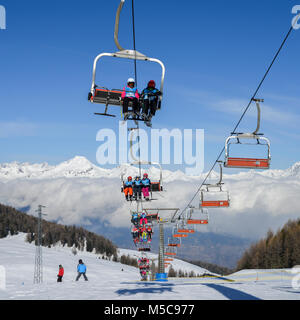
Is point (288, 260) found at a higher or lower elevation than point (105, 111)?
lower

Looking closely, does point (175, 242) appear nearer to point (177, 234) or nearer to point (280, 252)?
point (177, 234)

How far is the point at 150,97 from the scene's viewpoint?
50.0ft

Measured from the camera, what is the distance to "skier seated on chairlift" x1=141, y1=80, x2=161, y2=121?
15220 millimetres

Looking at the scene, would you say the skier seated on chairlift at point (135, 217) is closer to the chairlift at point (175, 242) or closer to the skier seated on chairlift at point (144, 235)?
the skier seated on chairlift at point (144, 235)

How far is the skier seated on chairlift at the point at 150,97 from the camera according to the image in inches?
599

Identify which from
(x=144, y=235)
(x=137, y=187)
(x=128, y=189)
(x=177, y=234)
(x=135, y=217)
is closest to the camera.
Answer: (x=128, y=189)

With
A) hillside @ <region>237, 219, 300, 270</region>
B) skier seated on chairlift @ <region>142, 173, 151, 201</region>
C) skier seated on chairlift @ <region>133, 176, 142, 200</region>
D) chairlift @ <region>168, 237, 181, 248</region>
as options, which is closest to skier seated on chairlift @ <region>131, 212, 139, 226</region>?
chairlift @ <region>168, 237, 181, 248</region>

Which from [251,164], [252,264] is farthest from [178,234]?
[252,264]

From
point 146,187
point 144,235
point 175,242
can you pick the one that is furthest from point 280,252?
point 146,187

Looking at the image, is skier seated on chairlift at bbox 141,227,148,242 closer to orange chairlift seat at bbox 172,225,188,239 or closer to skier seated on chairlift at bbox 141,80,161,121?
orange chairlift seat at bbox 172,225,188,239

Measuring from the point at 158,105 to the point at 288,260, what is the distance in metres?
109

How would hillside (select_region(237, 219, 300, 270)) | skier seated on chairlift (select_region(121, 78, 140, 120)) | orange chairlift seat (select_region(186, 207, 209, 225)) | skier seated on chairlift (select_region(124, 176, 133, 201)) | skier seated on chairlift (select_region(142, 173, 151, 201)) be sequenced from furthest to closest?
hillside (select_region(237, 219, 300, 270)) → orange chairlift seat (select_region(186, 207, 209, 225)) → skier seated on chairlift (select_region(142, 173, 151, 201)) → skier seated on chairlift (select_region(124, 176, 133, 201)) → skier seated on chairlift (select_region(121, 78, 140, 120))
